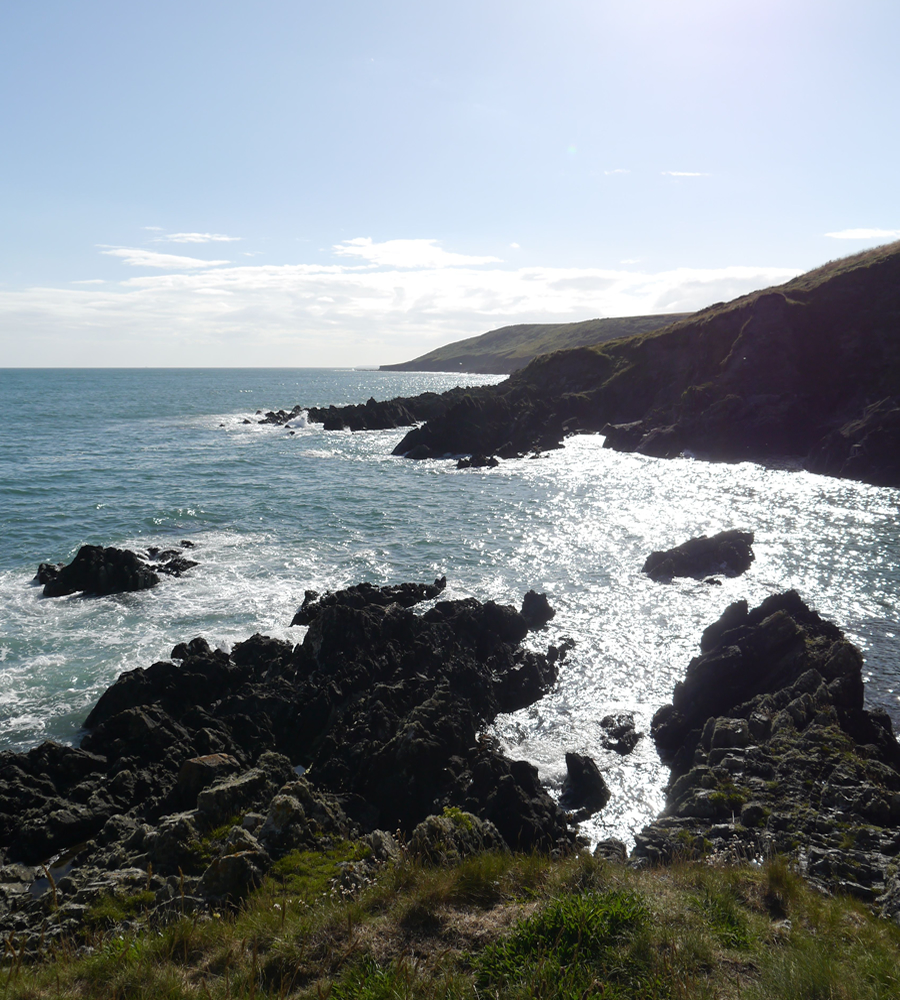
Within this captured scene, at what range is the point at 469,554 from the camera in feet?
110

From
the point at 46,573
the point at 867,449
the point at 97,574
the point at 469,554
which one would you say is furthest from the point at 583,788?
the point at 867,449

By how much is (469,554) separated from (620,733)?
55.7ft

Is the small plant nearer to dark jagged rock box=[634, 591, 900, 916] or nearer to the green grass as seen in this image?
the green grass

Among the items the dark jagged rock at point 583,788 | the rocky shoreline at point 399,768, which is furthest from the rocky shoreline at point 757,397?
the dark jagged rock at point 583,788

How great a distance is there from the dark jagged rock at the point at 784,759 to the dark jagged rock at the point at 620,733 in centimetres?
70

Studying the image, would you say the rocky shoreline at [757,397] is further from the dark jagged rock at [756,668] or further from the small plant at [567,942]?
the small plant at [567,942]

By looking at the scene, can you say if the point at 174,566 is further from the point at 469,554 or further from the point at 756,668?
the point at 756,668

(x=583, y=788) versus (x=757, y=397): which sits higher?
(x=757, y=397)

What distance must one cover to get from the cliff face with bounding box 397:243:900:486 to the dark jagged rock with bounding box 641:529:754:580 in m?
23.3

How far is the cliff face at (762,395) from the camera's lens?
54125 mm

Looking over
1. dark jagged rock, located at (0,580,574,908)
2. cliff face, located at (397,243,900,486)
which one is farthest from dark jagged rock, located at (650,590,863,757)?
cliff face, located at (397,243,900,486)

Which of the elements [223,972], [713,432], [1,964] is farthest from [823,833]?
[713,432]

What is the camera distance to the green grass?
5.64 meters

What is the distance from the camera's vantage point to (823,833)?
11203 millimetres
